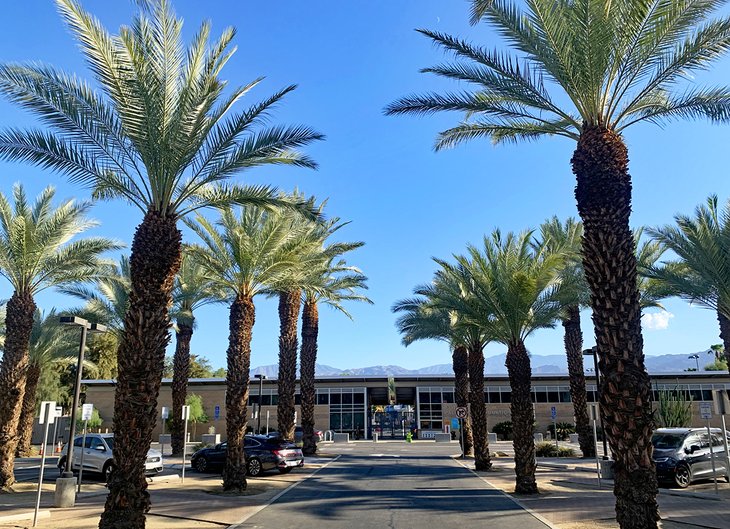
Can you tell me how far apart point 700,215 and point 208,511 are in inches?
759

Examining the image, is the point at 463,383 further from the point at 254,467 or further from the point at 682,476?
the point at 682,476

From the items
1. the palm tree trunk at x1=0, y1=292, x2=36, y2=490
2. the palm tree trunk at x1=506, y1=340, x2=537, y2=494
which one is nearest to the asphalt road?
the palm tree trunk at x1=506, y1=340, x2=537, y2=494

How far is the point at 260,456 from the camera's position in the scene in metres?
21.2

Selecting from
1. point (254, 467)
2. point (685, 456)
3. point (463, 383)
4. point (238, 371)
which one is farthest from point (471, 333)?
point (238, 371)

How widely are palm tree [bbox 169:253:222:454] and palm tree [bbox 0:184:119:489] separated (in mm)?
8267

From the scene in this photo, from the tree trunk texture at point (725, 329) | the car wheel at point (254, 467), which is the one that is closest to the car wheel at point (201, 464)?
the car wheel at point (254, 467)

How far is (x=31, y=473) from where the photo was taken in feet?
72.0

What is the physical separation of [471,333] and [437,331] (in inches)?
181

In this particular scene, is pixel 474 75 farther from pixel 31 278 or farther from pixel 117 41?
pixel 31 278

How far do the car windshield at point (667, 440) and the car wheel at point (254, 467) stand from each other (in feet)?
45.8

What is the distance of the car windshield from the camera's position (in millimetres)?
18328

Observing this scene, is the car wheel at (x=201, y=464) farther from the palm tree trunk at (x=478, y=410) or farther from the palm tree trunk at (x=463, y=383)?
the palm tree trunk at (x=463, y=383)

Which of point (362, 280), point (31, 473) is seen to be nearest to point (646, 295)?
point (362, 280)

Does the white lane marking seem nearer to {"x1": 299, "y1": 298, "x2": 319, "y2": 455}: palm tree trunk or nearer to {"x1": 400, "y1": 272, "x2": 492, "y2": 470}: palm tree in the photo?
{"x1": 400, "y1": 272, "x2": 492, "y2": 470}: palm tree
